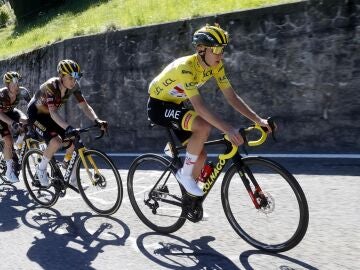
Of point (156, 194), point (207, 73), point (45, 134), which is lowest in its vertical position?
point (156, 194)

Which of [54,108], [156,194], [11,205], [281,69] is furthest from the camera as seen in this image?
[281,69]

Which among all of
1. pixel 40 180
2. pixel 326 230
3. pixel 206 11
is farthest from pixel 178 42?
pixel 326 230

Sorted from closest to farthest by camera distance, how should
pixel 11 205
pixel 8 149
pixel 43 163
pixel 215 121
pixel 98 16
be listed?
pixel 215 121 → pixel 43 163 → pixel 11 205 → pixel 8 149 → pixel 98 16

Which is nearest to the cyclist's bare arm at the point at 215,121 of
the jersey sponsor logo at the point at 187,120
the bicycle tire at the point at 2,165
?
the jersey sponsor logo at the point at 187,120

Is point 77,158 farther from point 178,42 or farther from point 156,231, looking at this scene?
point 178,42

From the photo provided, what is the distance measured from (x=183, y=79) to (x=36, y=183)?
3308mm

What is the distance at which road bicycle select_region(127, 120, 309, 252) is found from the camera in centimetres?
434

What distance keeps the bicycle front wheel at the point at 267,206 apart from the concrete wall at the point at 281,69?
12.3 feet

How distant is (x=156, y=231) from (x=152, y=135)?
201 inches

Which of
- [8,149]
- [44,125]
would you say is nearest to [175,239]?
[44,125]

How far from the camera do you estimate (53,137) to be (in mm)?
6691

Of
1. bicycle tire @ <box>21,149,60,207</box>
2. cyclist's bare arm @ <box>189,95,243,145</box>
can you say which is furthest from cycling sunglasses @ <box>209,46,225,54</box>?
bicycle tire @ <box>21,149,60,207</box>

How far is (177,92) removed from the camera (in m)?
4.99

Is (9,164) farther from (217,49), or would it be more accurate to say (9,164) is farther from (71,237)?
(217,49)
